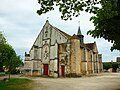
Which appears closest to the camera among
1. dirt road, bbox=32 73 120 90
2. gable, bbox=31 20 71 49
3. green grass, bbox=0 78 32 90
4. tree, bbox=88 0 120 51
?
tree, bbox=88 0 120 51

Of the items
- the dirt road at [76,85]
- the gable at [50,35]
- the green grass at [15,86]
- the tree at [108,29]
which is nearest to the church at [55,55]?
the gable at [50,35]

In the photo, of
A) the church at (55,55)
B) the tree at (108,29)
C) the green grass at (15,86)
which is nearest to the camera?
the tree at (108,29)

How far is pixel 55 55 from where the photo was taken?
42.4 metres

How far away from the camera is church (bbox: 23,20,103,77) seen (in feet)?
132

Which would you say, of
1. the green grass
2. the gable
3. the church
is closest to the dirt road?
the green grass

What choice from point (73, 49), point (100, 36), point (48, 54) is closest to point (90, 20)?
point (100, 36)

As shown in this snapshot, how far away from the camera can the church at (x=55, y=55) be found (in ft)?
132

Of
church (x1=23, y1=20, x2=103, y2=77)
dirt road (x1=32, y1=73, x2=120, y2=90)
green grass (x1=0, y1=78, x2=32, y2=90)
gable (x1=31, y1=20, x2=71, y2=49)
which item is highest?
gable (x1=31, y1=20, x2=71, y2=49)

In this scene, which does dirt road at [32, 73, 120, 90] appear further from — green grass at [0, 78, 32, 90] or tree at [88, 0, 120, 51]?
tree at [88, 0, 120, 51]

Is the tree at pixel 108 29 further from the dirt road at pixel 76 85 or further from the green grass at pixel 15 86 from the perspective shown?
the green grass at pixel 15 86

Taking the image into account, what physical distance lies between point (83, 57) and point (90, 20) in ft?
110

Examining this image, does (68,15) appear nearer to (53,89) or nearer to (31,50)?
(53,89)

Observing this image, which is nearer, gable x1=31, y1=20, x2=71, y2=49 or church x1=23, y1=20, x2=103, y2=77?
church x1=23, y1=20, x2=103, y2=77

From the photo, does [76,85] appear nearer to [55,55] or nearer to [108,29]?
[108,29]
